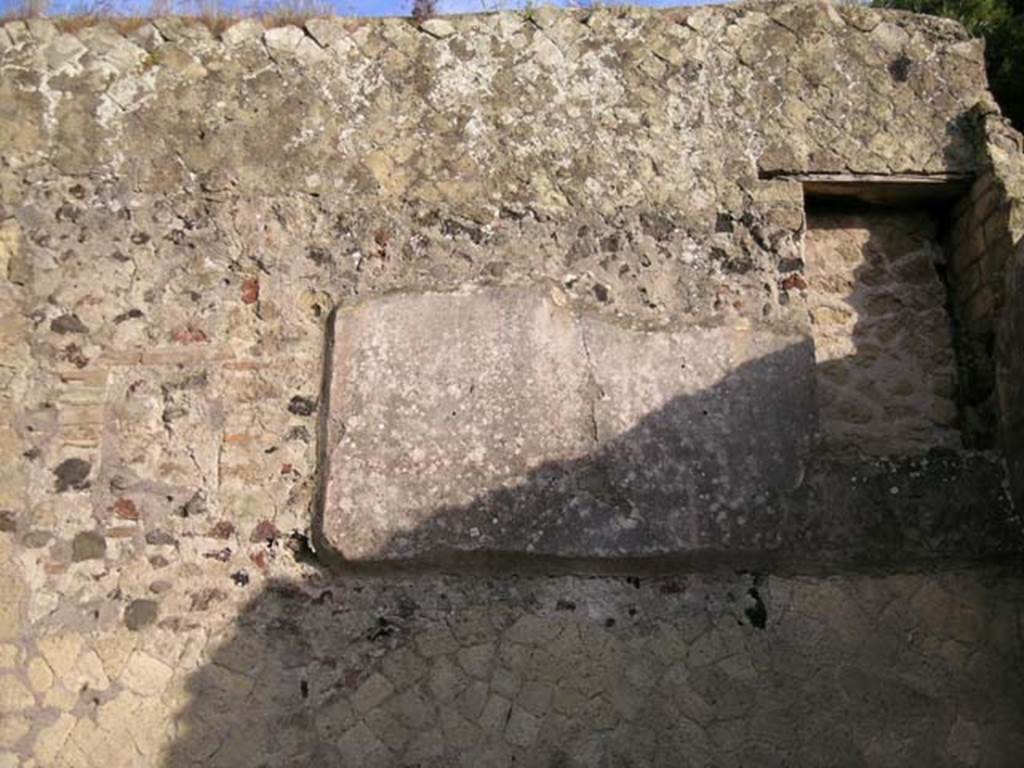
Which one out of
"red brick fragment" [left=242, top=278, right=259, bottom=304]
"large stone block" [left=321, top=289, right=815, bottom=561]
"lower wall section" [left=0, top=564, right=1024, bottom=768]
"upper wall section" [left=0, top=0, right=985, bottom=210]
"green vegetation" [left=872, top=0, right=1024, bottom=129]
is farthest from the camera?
"green vegetation" [left=872, top=0, right=1024, bottom=129]

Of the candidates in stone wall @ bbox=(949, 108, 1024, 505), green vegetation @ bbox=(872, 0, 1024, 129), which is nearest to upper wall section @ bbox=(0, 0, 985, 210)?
stone wall @ bbox=(949, 108, 1024, 505)

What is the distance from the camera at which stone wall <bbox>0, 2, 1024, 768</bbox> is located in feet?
12.3

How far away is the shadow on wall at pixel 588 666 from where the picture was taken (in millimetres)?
3707

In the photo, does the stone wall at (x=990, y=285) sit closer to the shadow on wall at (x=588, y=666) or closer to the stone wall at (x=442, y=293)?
the stone wall at (x=442, y=293)

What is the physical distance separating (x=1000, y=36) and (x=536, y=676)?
511cm

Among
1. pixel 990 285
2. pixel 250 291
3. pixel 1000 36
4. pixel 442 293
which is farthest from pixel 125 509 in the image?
pixel 1000 36

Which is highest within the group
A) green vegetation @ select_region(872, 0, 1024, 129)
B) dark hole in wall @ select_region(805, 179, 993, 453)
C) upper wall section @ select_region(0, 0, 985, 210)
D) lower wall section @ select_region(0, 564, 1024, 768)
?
green vegetation @ select_region(872, 0, 1024, 129)

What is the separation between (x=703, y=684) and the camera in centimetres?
378

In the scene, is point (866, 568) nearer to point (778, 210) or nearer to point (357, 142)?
point (778, 210)

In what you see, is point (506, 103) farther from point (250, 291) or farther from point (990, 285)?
point (990, 285)

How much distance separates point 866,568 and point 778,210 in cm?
137

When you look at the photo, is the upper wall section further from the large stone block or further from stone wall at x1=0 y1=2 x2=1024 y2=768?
the large stone block

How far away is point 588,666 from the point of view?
149 inches

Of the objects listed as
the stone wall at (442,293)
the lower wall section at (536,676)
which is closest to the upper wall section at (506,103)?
the stone wall at (442,293)
